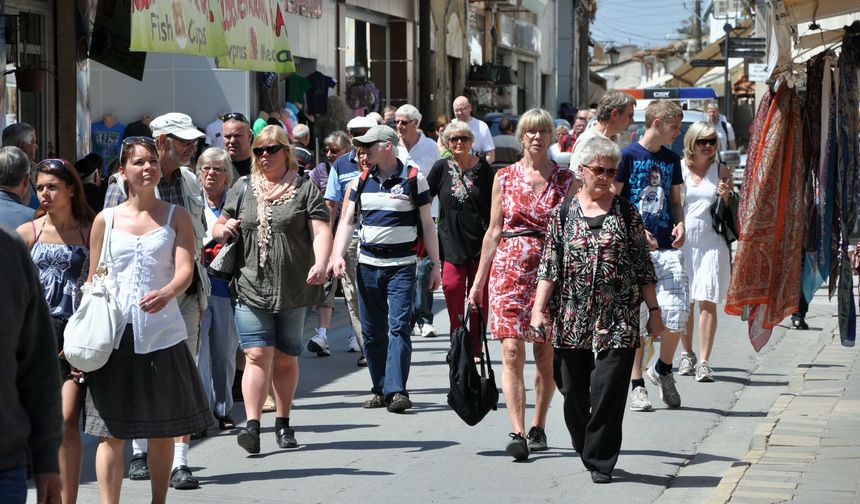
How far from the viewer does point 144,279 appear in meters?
6.25

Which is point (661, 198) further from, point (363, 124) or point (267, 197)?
point (363, 124)

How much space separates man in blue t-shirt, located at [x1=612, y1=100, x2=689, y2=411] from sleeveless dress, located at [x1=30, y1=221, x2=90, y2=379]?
12.0ft

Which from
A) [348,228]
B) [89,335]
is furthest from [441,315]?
[89,335]

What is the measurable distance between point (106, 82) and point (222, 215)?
32.7 ft

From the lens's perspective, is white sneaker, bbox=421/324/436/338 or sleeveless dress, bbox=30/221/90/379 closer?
sleeveless dress, bbox=30/221/90/379

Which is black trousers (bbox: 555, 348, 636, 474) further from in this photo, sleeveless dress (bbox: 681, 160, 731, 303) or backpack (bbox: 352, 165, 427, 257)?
sleeveless dress (bbox: 681, 160, 731, 303)

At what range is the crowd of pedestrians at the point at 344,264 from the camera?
623 centimetres

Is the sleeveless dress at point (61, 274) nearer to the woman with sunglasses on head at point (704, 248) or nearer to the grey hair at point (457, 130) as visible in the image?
the grey hair at point (457, 130)

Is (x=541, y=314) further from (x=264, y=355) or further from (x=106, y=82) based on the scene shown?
(x=106, y=82)

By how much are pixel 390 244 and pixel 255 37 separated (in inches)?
210

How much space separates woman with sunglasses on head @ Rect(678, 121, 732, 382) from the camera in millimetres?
10359

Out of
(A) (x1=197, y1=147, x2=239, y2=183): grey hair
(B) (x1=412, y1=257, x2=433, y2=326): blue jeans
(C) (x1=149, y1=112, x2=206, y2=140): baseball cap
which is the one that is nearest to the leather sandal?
(C) (x1=149, y1=112, x2=206, y2=140): baseball cap

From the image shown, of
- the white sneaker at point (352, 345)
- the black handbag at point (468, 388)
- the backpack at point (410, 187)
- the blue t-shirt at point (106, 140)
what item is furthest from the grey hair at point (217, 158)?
the blue t-shirt at point (106, 140)

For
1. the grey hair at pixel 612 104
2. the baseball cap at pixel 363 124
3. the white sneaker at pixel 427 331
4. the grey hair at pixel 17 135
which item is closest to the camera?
the grey hair at pixel 612 104
